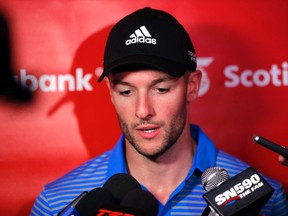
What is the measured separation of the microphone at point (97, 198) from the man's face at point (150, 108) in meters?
0.31

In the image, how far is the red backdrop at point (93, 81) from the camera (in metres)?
1.72

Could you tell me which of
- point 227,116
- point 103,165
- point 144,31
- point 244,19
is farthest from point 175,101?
point 244,19

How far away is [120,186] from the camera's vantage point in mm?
1015

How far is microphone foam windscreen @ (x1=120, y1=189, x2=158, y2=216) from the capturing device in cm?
A: 89

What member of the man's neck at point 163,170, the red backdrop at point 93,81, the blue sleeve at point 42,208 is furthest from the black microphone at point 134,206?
the red backdrop at point 93,81

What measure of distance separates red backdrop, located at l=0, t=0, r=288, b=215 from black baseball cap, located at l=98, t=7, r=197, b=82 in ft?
1.09

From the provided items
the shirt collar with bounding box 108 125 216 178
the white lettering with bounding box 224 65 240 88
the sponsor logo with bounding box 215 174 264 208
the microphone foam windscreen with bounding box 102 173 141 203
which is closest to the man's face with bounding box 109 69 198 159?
the shirt collar with bounding box 108 125 216 178

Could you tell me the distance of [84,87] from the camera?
173 centimetres

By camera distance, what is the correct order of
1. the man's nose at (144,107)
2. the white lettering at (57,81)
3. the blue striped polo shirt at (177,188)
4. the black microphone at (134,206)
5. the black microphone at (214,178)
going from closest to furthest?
the black microphone at (134,206)
the black microphone at (214,178)
the man's nose at (144,107)
the blue striped polo shirt at (177,188)
the white lettering at (57,81)

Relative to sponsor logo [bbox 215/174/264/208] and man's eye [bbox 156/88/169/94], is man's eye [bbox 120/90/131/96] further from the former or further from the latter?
sponsor logo [bbox 215/174/264/208]

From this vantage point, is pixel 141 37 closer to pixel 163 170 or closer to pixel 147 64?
pixel 147 64

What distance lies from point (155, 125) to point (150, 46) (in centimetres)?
21

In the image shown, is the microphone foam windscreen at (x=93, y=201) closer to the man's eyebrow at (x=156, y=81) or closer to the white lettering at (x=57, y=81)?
the man's eyebrow at (x=156, y=81)

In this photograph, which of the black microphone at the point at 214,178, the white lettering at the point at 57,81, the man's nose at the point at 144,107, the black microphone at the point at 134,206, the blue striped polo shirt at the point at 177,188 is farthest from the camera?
the white lettering at the point at 57,81
